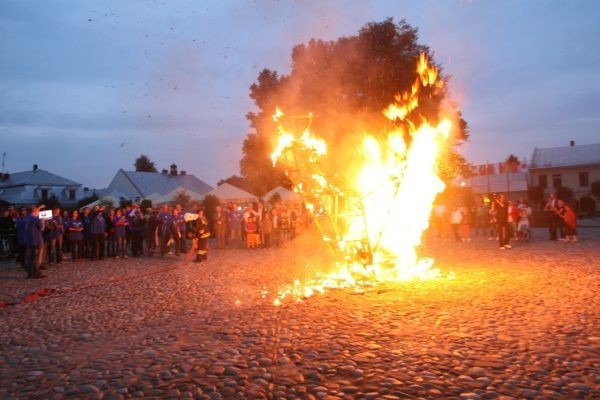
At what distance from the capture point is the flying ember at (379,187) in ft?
38.8

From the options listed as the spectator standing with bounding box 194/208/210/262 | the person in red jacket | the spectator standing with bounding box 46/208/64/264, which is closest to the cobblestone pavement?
the spectator standing with bounding box 194/208/210/262

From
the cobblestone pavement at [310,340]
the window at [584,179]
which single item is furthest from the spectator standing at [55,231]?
the window at [584,179]

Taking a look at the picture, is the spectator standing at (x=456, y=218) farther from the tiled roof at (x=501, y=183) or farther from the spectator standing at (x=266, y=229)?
the tiled roof at (x=501, y=183)

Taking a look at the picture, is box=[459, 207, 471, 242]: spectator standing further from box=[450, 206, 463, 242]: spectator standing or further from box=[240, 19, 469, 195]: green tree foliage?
box=[240, 19, 469, 195]: green tree foliage

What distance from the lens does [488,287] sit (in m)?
9.92

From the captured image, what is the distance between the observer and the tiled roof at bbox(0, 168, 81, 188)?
60.8 m

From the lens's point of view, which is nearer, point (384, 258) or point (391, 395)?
point (391, 395)

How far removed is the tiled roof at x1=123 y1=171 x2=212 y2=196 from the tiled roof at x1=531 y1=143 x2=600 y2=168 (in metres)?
41.7

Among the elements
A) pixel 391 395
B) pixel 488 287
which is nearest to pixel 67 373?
pixel 391 395

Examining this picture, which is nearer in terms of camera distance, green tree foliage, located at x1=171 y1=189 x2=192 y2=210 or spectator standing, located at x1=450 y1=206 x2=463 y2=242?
spectator standing, located at x1=450 y1=206 x2=463 y2=242

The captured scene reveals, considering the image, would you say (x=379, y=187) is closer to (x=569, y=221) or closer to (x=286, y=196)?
(x=569, y=221)

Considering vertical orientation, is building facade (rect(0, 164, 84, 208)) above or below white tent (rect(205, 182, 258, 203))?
above

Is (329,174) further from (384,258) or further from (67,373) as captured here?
(67,373)

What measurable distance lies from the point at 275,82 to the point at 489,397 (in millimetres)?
40301
